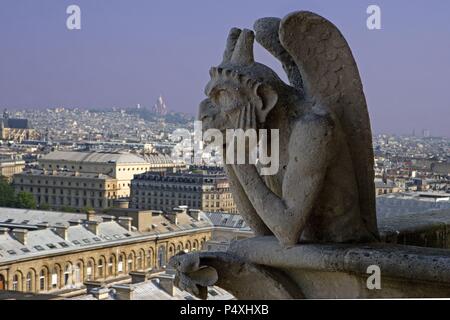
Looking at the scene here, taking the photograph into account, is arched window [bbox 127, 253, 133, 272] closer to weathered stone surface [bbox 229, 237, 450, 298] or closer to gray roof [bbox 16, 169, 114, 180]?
weathered stone surface [bbox 229, 237, 450, 298]

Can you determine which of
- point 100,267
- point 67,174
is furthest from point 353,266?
point 67,174

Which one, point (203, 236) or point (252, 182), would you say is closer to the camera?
point (252, 182)

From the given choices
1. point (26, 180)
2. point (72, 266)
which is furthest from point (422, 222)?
point (26, 180)

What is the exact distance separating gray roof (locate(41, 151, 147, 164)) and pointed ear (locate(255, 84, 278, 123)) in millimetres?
57273

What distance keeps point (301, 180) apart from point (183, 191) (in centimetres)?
4736

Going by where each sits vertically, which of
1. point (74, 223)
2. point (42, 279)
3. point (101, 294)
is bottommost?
point (42, 279)

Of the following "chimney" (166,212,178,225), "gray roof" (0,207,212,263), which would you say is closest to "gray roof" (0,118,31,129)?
"chimney" (166,212,178,225)

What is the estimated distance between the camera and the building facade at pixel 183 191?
4775 centimetres

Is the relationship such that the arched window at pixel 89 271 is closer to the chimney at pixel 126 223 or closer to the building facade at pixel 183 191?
the chimney at pixel 126 223

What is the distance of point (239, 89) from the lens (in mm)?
2705

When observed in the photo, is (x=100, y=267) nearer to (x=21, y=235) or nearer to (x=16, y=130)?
(x=21, y=235)
